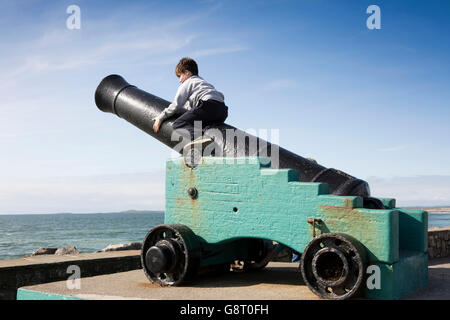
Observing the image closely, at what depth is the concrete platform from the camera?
387cm

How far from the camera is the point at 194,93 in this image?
4.82 meters

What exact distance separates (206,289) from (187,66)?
2.26 m

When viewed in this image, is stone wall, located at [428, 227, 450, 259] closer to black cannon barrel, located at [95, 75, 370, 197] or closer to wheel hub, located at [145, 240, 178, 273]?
black cannon barrel, located at [95, 75, 370, 197]

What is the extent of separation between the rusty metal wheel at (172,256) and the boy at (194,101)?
960 mm

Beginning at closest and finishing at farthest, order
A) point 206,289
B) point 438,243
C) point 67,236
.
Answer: point 206,289 → point 438,243 → point 67,236

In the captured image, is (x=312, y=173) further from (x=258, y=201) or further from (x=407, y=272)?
(x=407, y=272)

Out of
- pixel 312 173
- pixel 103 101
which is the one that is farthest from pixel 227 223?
pixel 103 101

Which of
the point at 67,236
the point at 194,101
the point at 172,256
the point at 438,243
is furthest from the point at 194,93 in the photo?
the point at 67,236

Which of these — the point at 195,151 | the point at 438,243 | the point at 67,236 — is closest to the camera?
the point at 195,151

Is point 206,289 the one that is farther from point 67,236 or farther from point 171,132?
point 67,236

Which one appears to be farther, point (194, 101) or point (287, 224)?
point (194, 101)

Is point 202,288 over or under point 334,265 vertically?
under
